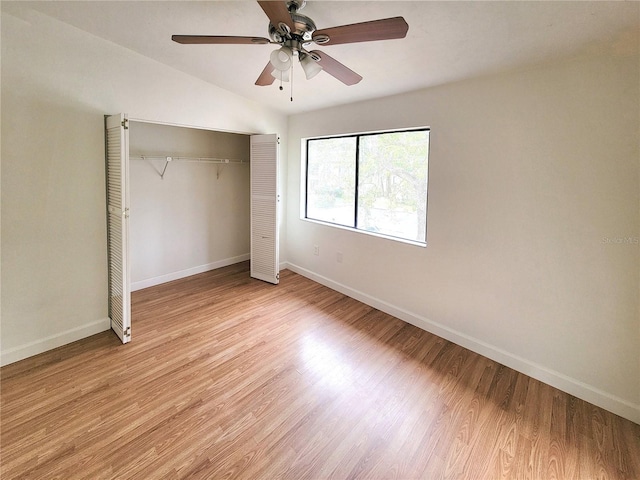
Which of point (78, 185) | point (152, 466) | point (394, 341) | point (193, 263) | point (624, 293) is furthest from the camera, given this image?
point (193, 263)

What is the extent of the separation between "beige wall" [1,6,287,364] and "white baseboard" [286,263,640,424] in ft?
9.38

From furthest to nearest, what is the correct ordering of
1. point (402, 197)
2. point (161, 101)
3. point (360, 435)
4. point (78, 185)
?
1. point (402, 197)
2. point (161, 101)
3. point (78, 185)
4. point (360, 435)

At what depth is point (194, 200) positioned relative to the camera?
432 cm

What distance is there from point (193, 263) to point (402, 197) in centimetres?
317

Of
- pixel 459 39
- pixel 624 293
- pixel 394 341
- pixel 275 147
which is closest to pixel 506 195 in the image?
pixel 624 293

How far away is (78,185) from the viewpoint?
2582 millimetres

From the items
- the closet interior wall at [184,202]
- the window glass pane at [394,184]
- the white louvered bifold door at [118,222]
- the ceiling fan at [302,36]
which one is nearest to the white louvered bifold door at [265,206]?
the closet interior wall at [184,202]

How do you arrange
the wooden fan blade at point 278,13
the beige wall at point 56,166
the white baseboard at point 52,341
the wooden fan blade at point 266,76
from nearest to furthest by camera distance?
the wooden fan blade at point 278,13
the wooden fan blade at point 266,76
the beige wall at point 56,166
the white baseboard at point 52,341

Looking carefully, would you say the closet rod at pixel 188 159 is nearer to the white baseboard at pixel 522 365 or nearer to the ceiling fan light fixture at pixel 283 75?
the ceiling fan light fixture at pixel 283 75

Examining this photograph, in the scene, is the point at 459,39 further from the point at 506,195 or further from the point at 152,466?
the point at 152,466

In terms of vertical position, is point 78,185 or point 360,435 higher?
point 78,185

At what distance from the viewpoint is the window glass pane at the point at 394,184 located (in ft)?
9.89

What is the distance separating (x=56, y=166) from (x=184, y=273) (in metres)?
2.19

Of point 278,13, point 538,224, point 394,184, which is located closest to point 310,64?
point 278,13
